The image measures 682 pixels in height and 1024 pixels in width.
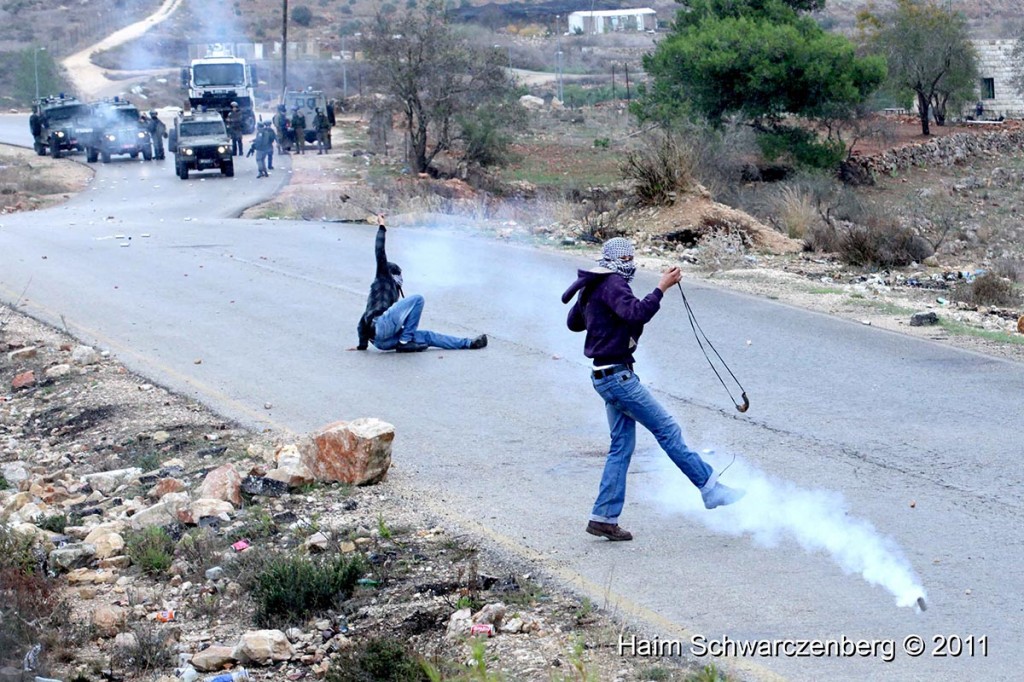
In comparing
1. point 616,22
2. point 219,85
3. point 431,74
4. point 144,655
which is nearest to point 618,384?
point 144,655

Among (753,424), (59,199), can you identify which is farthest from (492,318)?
(59,199)

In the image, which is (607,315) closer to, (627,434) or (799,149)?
(627,434)

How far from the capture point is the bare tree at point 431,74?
1572 inches

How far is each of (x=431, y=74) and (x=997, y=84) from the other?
103 feet

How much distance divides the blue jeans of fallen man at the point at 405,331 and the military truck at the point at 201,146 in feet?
94.8

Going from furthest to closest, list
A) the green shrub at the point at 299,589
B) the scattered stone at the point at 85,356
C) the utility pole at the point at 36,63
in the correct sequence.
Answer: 1. the utility pole at the point at 36,63
2. the scattered stone at the point at 85,356
3. the green shrub at the point at 299,589

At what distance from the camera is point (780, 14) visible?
4241cm

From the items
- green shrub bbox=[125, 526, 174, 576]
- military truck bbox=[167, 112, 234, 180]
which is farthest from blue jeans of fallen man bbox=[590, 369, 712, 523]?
military truck bbox=[167, 112, 234, 180]

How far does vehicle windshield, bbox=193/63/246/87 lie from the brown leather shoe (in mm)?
45731

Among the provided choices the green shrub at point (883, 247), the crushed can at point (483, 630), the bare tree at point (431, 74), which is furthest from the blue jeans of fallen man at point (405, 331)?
the bare tree at point (431, 74)

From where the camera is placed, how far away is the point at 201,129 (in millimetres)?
41906

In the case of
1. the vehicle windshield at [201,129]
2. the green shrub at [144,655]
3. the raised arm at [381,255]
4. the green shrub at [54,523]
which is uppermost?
the vehicle windshield at [201,129]

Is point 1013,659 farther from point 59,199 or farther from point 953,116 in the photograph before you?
point 953,116

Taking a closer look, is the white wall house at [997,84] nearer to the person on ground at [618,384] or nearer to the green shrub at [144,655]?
the person on ground at [618,384]
